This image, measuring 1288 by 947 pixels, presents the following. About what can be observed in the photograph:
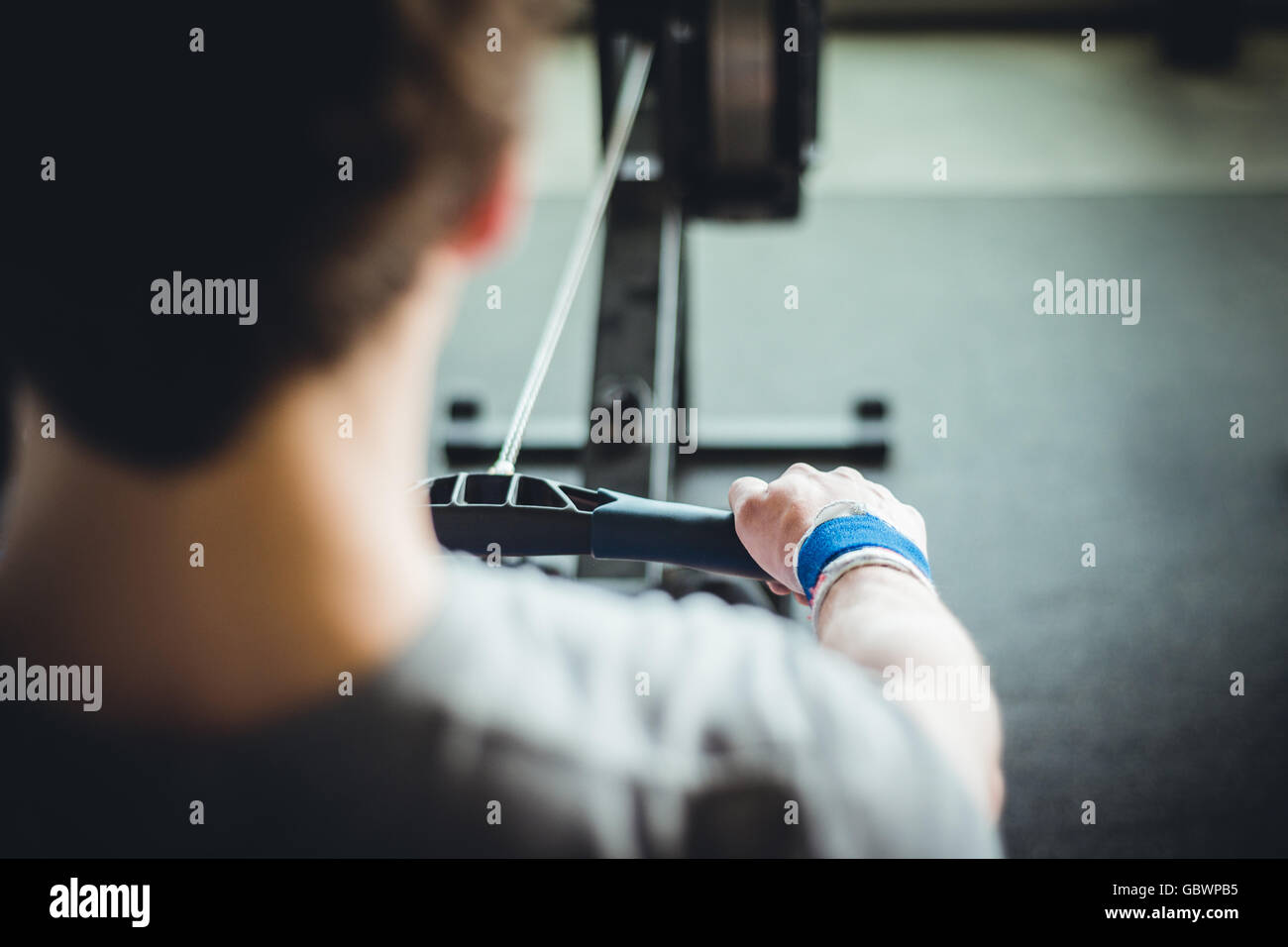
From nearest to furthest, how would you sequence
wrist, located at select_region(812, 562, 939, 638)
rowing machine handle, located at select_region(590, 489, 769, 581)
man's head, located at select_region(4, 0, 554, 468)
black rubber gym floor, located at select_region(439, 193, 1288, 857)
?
man's head, located at select_region(4, 0, 554, 468)
wrist, located at select_region(812, 562, 939, 638)
rowing machine handle, located at select_region(590, 489, 769, 581)
black rubber gym floor, located at select_region(439, 193, 1288, 857)

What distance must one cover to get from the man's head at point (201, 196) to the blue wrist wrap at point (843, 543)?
1.30 feet

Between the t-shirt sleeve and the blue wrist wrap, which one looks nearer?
the t-shirt sleeve

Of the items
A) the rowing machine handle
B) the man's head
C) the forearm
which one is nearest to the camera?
the man's head

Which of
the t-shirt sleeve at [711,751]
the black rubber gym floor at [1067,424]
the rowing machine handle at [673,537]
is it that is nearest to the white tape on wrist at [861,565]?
the rowing machine handle at [673,537]

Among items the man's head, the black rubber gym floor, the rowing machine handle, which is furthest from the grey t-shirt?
the black rubber gym floor

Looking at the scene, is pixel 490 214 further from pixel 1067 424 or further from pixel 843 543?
pixel 1067 424

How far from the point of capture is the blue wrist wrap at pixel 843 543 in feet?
2.30

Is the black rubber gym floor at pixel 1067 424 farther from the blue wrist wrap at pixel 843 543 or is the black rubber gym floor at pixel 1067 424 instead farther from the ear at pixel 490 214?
the ear at pixel 490 214

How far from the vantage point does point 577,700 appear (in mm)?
429

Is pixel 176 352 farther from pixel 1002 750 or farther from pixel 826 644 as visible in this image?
pixel 1002 750

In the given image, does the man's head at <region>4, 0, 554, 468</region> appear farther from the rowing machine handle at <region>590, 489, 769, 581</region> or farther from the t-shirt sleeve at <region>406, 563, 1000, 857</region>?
the rowing machine handle at <region>590, 489, 769, 581</region>

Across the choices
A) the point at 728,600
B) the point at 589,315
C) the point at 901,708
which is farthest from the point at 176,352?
the point at 589,315

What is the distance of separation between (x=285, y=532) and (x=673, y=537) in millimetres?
459

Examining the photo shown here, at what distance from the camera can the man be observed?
390mm
